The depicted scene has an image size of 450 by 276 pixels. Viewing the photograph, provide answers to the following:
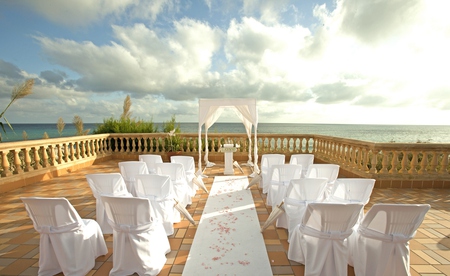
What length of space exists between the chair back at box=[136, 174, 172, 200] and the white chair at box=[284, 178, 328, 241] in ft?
5.40

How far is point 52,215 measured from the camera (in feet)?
6.09

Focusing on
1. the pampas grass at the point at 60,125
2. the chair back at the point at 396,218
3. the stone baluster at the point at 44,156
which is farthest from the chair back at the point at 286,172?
the pampas grass at the point at 60,125

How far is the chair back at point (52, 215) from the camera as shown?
1.81 m

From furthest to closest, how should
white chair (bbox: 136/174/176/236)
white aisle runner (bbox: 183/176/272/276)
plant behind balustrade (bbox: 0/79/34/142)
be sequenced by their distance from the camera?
plant behind balustrade (bbox: 0/79/34/142), white chair (bbox: 136/174/176/236), white aisle runner (bbox: 183/176/272/276)

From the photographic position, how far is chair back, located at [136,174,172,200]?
268 centimetres

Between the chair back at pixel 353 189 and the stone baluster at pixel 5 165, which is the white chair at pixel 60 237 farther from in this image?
the stone baluster at pixel 5 165

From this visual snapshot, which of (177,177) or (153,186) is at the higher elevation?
(153,186)

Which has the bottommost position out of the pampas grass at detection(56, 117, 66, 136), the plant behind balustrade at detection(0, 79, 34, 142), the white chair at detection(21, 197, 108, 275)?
the white chair at detection(21, 197, 108, 275)

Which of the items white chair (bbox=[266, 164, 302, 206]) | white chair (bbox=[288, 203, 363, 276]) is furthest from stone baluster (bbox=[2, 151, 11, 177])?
white chair (bbox=[288, 203, 363, 276])

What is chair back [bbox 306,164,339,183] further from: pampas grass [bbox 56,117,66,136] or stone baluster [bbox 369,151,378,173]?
pampas grass [bbox 56,117,66,136]

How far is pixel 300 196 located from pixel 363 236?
791 mm

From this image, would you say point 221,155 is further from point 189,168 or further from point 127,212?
point 127,212

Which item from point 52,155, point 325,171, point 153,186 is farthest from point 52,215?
point 52,155

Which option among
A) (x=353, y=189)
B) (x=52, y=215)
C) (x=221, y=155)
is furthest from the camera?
(x=221, y=155)
